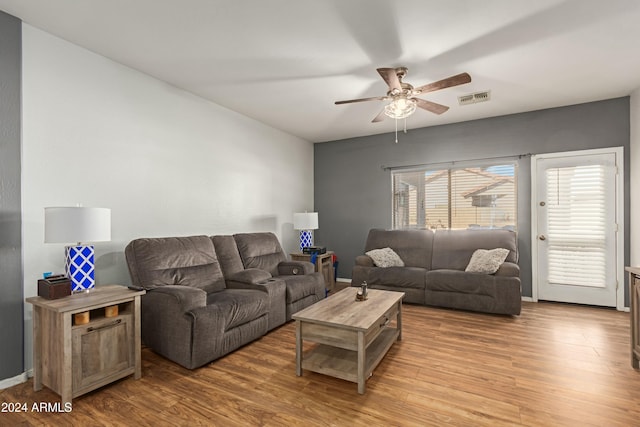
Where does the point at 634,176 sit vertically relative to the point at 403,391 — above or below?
above

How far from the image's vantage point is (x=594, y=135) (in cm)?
413

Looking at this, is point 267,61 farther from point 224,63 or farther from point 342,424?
point 342,424

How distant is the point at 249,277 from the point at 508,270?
10.1ft

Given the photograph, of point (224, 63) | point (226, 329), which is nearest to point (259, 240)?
point (226, 329)

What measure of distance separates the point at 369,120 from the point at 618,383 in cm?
393

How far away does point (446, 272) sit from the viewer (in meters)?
4.15

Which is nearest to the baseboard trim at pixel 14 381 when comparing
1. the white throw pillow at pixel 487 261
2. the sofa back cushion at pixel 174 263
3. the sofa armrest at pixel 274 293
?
the sofa back cushion at pixel 174 263

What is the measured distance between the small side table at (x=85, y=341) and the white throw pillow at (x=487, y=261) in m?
3.79

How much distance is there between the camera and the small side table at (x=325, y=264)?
4812 mm

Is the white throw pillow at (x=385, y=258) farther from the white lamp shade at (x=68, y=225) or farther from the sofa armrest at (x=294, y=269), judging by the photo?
the white lamp shade at (x=68, y=225)

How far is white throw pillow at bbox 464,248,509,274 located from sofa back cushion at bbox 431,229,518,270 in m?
0.19

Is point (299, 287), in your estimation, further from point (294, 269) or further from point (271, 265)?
point (271, 265)

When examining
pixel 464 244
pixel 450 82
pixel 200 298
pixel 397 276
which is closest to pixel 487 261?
pixel 464 244

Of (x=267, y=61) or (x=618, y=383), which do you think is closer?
(x=618, y=383)
